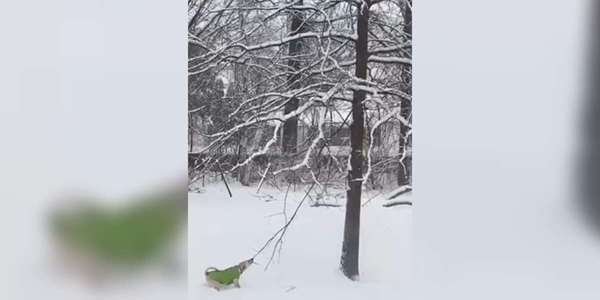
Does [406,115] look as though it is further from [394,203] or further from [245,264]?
[245,264]

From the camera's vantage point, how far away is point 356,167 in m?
1.96

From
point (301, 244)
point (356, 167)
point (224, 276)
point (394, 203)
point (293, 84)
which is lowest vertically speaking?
point (224, 276)

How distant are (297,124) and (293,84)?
0.17 m

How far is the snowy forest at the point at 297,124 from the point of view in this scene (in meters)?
1.94

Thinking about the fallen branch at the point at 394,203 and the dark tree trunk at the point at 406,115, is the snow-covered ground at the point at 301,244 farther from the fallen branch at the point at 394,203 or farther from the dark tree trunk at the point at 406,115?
the dark tree trunk at the point at 406,115

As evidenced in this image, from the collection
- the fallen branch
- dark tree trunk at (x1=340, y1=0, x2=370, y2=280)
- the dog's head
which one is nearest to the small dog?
the dog's head
